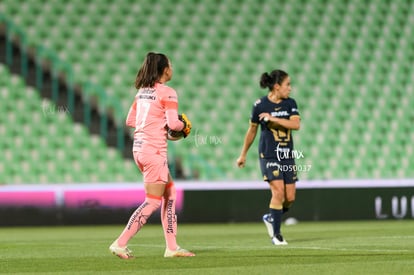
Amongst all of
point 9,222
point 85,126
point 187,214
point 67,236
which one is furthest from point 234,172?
point 67,236

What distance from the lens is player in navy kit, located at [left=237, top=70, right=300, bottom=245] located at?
36.0 feet

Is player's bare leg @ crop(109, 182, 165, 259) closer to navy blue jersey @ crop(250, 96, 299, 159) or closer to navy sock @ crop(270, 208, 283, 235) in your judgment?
navy sock @ crop(270, 208, 283, 235)

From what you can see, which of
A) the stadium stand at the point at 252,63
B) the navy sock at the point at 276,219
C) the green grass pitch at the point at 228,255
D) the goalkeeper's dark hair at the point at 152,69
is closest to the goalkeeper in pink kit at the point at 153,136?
the goalkeeper's dark hair at the point at 152,69

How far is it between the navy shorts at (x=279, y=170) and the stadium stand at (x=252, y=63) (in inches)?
295

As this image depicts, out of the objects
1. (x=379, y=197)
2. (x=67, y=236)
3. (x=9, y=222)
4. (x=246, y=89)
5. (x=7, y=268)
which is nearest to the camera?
(x=7, y=268)

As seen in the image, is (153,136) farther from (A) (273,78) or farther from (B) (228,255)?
(A) (273,78)

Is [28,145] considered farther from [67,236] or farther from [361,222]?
[361,222]

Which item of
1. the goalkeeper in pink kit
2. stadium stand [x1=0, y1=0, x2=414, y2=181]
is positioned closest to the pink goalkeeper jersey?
the goalkeeper in pink kit

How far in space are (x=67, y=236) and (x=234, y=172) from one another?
219 inches

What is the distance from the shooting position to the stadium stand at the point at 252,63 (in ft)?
63.7

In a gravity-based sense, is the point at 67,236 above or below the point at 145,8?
below

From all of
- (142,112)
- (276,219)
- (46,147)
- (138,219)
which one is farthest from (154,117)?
(46,147)

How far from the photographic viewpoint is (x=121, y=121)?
Answer: 738 inches

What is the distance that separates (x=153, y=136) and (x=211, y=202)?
30.4 ft
